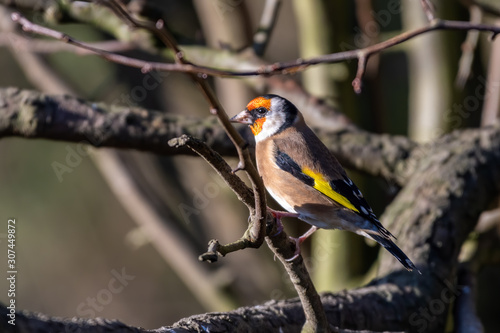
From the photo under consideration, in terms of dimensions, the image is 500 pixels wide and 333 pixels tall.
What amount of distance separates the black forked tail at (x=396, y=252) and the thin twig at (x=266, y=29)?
214 centimetres

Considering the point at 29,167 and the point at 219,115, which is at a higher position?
the point at 219,115

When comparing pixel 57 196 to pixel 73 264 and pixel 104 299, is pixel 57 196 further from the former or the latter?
pixel 104 299

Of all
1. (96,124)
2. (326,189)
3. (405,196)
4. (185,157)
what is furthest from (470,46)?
(185,157)

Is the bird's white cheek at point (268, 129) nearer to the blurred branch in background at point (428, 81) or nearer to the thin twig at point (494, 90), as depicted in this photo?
the blurred branch in background at point (428, 81)

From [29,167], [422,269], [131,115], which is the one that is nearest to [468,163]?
[422,269]

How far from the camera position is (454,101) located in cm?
Result: 534

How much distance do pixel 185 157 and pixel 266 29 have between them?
71.4 inches

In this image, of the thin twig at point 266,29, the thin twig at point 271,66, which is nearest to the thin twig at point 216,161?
the thin twig at point 271,66

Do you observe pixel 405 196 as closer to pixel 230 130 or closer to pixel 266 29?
pixel 266 29

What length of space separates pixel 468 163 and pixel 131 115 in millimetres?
2317

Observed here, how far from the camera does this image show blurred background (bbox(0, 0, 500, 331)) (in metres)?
5.19

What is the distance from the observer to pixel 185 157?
6.22m

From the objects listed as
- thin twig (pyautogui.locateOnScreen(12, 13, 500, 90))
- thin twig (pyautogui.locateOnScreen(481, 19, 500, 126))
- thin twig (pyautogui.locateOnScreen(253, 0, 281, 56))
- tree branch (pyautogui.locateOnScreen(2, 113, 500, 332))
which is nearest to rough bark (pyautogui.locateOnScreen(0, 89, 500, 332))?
tree branch (pyautogui.locateOnScreen(2, 113, 500, 332))

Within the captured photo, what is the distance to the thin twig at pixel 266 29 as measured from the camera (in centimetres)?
481
